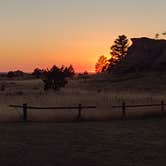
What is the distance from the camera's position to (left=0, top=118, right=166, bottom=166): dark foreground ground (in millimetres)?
13969

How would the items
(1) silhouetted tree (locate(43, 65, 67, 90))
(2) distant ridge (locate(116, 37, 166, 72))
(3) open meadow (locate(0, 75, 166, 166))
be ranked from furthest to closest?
(2) distant ridge (locate(116, 37, 166, 72)) → (1) silhouetted tree (locate(43, 65, 67, 90)) → (3) open meadow (locate(0, 75, 166, 166))

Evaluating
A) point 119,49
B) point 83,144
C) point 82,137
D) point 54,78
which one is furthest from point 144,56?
point 83,144

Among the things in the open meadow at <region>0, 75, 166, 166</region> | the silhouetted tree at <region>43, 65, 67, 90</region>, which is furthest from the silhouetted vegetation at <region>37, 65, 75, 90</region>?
the open meadow at <region>0, 75, 166, 166</region>

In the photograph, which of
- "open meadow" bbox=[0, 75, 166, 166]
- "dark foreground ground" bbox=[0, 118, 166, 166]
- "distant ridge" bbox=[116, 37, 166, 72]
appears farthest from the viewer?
"distant ridge" bbox=[116, 37, 166, 72]

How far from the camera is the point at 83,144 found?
56.2 feet

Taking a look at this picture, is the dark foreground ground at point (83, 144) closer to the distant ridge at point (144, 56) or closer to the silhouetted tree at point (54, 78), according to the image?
the silhouetted tree at point (54, 78)

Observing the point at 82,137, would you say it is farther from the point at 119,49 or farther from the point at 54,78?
the point at 119,49

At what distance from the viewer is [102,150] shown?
15.9 metres

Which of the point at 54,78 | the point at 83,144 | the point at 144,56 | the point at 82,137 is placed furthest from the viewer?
the point at 144,56

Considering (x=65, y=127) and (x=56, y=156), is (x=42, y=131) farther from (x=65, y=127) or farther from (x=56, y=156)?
(x=56, y=156)

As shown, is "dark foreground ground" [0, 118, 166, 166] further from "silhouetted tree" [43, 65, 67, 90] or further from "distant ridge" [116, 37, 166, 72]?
"distant ridge" [116, 37, 166, 72]

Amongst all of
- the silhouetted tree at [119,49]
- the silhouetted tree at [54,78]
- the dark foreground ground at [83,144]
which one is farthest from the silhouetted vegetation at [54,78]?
the silhouetted tree at [119,49]

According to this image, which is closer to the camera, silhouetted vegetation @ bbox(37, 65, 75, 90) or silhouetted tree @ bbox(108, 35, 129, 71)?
silhouetted vegetation @ bbox(37, 65, 75, 90)

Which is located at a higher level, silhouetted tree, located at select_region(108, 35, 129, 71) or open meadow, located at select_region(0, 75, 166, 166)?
silhouetted tree, located at select_region(108, 35, 129, 71)
